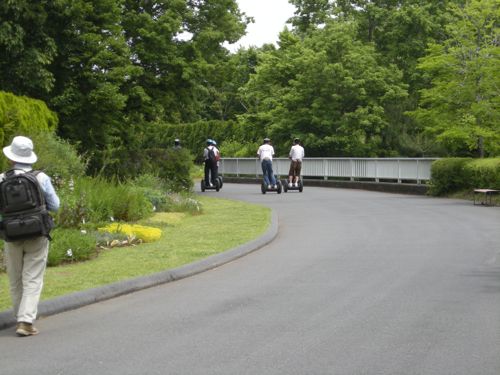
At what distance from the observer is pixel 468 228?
17547mm

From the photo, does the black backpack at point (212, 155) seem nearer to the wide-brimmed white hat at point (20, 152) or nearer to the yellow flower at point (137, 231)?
the yellow flower at point (137, 231)

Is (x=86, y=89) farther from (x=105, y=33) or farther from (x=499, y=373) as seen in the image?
(x=499, y=373)

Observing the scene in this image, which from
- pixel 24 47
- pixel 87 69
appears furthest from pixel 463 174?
pixel 24 47

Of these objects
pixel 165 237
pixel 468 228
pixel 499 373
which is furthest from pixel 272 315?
pixel 468 228

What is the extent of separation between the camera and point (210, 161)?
32.4 metres

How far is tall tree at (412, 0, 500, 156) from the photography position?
28.8 metres

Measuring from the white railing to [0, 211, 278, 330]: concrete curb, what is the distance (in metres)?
20.3

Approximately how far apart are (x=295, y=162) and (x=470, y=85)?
6866 mm

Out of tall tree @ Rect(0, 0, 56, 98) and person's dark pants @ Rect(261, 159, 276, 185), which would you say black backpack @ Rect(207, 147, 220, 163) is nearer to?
person's dark pants @ Rect(261, 159, 276, 185)

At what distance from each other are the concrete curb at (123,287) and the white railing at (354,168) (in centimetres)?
2026

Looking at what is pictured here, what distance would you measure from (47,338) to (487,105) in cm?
2323

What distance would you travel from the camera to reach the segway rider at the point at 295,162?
105 ft

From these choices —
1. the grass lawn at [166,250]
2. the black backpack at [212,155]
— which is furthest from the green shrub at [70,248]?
the black backpack at [212,155]

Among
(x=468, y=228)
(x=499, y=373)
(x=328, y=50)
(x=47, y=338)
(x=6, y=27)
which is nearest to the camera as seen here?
(x=499, y=373)
